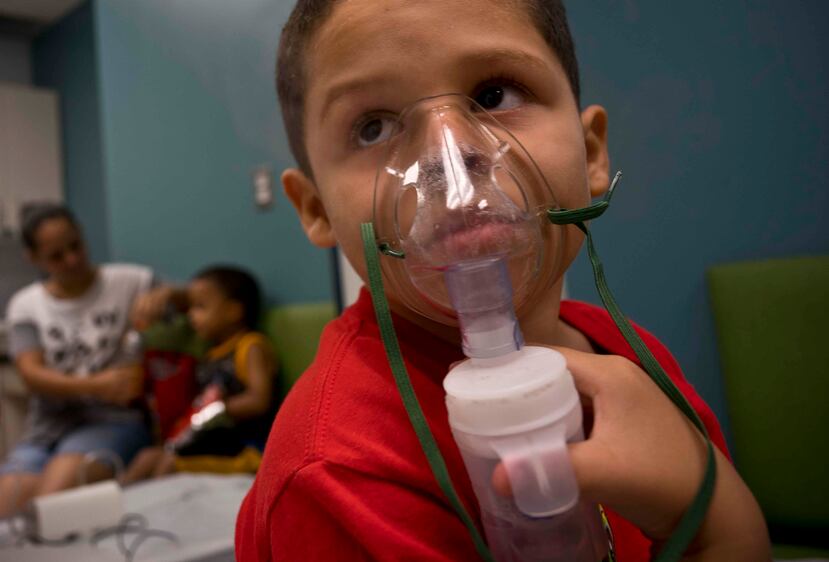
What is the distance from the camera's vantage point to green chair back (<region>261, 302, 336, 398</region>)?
1724mm

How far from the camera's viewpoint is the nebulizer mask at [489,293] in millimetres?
317

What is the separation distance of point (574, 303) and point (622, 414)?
0.37m

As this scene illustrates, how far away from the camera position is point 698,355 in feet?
3.15

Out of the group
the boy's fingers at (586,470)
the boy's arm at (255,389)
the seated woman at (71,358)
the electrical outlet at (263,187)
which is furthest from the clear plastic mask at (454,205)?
the seated woman at (71,358)

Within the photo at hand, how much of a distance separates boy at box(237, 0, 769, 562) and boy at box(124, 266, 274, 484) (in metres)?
1.18

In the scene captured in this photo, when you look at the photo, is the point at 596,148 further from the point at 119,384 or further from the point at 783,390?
the point at 119,384

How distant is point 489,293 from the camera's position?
0.39m

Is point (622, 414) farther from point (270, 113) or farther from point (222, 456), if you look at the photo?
point (270, 113)

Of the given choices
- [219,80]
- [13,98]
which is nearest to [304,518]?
[219,80]

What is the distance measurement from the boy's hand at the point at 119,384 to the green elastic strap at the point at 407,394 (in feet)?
5.94

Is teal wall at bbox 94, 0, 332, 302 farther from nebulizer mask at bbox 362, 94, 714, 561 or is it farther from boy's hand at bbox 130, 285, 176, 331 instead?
nebulizer mask at bbox 362, 94, 714, 561

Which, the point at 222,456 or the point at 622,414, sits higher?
the point at 622,414

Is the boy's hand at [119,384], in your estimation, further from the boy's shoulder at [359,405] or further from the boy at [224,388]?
the boy's shoulder at [359,405]

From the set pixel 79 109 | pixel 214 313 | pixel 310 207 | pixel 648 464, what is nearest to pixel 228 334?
pixel 214 313
